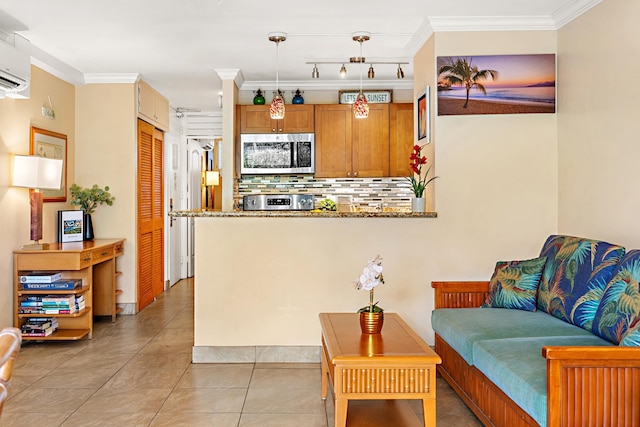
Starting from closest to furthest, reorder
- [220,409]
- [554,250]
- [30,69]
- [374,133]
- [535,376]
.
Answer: [535,376] → [220,409] → [554,250] → [30,69] → [374,133]

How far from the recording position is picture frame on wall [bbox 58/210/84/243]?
16.5 feet

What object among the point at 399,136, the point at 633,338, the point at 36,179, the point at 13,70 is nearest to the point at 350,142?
the point at 399,136

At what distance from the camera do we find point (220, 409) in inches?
120

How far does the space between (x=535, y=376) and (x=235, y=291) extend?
234 centimetres

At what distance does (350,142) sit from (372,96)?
0.59m

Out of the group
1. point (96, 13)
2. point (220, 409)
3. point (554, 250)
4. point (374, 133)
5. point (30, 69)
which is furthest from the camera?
point (374, 133)

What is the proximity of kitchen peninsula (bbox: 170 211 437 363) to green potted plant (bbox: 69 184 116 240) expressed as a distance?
2.03 meters

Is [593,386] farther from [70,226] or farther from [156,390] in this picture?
[70,226]

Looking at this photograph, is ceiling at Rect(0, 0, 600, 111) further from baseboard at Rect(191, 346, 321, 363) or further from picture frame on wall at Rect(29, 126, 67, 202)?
baseboard at Rect(191, 346, 321, 363)

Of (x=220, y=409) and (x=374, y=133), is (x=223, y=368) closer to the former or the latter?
(x=220, y=409)

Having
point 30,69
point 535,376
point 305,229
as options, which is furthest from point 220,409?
point 30,69

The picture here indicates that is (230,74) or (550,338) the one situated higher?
(230,74)

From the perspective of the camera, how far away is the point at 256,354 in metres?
3.94

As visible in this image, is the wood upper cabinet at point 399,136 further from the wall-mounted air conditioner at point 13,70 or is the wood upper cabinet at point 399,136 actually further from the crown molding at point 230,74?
the wall-mounted air conditioner at point 13,70
